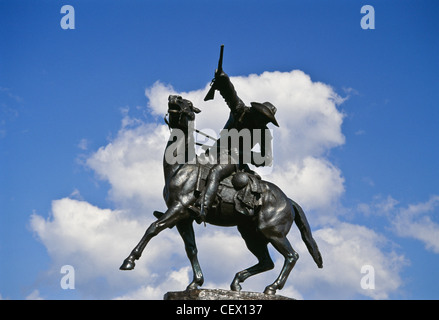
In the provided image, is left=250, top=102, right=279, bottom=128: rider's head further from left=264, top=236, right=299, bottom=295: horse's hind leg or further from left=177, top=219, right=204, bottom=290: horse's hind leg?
left=177, top=219, right=204, bottom=290: horse's hind leg

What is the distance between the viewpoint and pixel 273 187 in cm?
1238

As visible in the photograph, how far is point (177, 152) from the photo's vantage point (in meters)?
12.0

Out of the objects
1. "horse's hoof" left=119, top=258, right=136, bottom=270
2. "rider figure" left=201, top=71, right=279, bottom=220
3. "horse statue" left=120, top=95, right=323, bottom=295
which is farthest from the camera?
"rider figure" left=201, top=71, right=279, bottom=220

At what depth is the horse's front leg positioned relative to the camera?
35.5 feet

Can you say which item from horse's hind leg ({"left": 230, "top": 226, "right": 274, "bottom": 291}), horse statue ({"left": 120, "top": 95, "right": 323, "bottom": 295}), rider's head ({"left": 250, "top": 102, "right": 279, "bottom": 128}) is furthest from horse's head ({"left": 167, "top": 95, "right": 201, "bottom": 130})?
horse's hind leg ({"left": 230, "top": 226, "right": 274, "bottom": 291})

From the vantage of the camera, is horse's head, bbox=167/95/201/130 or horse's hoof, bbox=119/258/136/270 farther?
horse's head, bbox=167/95/201/130

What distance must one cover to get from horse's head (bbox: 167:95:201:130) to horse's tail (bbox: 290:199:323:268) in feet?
8.49

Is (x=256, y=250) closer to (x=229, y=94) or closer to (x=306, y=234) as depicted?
(x=306, y=234)

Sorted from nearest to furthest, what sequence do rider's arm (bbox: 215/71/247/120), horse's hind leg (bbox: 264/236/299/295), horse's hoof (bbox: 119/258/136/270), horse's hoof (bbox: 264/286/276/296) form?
horse's hoof (bbox: 119/258/136/270) < horse's hoof (bbox: 264/286/276/296) < horse's hind leg (bbox: 264/236/299/295) < rider's arm (bbox: 215/71/247/120)

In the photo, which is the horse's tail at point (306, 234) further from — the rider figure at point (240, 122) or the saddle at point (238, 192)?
the rider figure at point (240, 122)

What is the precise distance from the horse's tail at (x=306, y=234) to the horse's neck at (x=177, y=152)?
2.26 m

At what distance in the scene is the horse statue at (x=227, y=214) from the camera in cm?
1161
